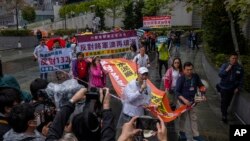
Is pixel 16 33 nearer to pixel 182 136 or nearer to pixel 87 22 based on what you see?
pixel 87 22

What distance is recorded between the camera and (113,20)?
43.2 m

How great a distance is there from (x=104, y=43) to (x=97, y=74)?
79cm

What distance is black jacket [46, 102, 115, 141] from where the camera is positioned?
3.42 meters

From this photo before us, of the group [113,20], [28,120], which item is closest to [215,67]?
[28,120]

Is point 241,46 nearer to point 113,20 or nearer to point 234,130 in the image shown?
point 234,130

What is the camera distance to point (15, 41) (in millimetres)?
35906

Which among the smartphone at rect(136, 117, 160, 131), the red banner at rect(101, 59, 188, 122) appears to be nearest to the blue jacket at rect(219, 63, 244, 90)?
the red banner at rect(101, 59, 188, 122)

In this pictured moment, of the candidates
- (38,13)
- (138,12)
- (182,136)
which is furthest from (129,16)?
(182,136)

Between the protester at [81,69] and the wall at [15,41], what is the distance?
26.9m

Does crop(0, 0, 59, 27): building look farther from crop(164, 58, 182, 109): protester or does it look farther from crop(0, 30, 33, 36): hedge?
crop(164, 58, 182, 109): protester

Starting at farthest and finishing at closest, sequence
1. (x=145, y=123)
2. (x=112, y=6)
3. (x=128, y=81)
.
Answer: (x=112, y=6), (x=128, y=81), (x=145, y=123)

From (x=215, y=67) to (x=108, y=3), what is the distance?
27.4 metres

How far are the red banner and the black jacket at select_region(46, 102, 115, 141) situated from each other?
316 centimetres

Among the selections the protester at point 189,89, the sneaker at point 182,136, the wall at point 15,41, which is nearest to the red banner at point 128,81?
the protester at point 189,89
